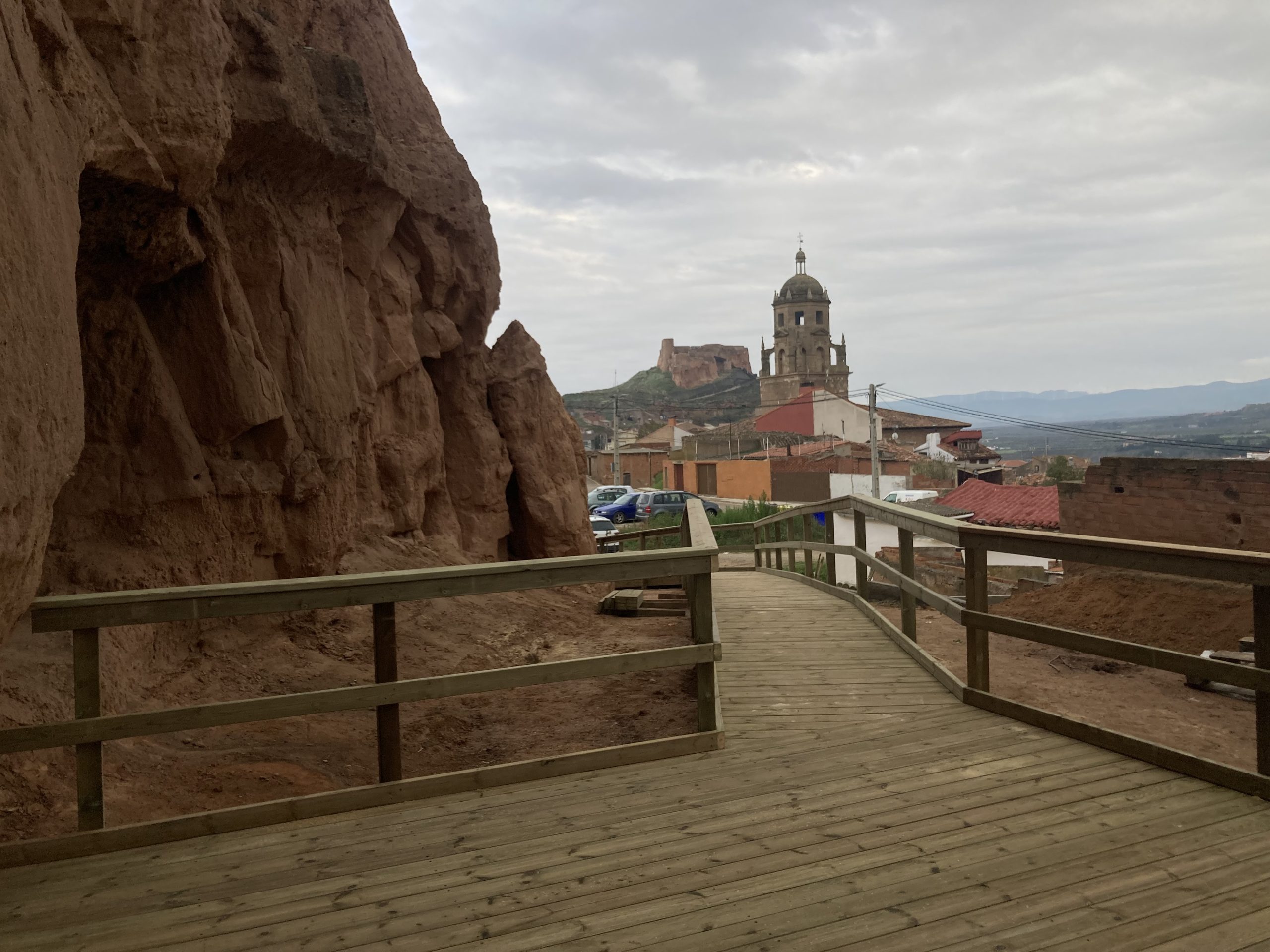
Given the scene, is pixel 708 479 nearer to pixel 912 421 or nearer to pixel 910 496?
pixel 910 496

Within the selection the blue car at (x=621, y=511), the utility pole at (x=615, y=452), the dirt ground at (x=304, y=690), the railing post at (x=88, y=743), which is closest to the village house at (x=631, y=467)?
the utility pole at (x=615, y=452)

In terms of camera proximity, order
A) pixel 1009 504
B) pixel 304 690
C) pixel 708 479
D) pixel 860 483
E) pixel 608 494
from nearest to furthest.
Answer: pixel 304 690
pixel 1009 504
pixel 608 494
pixel 860 483
pixel 708 479

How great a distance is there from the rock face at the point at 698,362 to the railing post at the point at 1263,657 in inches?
5449

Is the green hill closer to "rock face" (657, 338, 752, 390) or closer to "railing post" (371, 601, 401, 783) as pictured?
"rock face" (657, 338, 752, 390)

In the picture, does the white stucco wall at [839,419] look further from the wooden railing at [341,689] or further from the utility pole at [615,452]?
the wooden railing at [341,689]

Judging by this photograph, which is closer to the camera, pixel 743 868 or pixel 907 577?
pixel 743 868

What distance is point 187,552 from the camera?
6535 mm

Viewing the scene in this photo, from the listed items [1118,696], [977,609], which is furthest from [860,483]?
[977,609]

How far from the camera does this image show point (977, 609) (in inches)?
186

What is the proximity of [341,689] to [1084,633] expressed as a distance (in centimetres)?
367

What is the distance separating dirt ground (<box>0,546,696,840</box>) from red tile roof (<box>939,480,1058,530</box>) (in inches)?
662

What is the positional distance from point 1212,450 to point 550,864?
11679cm

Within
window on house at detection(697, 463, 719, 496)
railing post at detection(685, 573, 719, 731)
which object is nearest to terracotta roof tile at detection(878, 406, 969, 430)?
window on house at detection(697, 463, 719, 496)

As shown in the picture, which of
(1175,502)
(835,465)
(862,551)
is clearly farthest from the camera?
(835,465)
